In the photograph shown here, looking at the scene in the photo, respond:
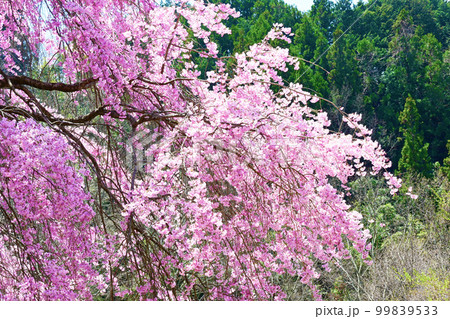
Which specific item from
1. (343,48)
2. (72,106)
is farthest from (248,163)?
(343,48)

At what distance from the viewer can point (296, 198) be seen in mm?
2779

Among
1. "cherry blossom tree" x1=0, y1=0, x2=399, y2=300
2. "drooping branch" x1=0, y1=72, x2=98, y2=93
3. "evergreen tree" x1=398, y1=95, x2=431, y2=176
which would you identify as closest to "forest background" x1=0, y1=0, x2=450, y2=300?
"evergreen tree" x1=398, y1=95, x2=431, y2=176

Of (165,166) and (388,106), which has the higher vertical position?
(388,106)

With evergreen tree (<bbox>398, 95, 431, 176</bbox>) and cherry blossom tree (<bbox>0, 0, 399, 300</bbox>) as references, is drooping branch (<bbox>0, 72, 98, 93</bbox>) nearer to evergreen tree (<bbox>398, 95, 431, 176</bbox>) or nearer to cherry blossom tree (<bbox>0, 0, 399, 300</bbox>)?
cherry blossom tree (<bbox>0, 0, 399, 300</bbox>)

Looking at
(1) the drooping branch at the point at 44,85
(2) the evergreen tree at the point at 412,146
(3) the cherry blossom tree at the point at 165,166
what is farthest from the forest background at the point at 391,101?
(1) the drooping branch at the point at 44,85

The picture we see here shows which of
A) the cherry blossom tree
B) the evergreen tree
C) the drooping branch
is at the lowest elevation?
the cherry blossom tree

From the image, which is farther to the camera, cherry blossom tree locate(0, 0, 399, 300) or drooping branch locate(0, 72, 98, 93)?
drooping branch locate(0, 72, 98, 93)

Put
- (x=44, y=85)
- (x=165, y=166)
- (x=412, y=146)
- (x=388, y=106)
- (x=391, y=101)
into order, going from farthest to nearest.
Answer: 1. (x=391, y=101)
2. (x=388, y=106)
3. (x=412, y=146)
4. (x=44, y=85)
5. (x=165, y=166)

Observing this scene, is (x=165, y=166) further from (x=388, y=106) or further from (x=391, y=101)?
(x=391, y=101)

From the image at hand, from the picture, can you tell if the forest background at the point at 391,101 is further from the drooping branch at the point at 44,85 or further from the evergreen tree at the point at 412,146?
the drooping branch at the point at 44,85

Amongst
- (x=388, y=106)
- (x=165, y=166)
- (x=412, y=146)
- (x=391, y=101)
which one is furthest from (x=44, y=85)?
(x=391, y=101)

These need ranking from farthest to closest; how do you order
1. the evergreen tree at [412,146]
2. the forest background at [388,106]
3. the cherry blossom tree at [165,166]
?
the evergreen tree at [412,146]
the forest background at [388,106]
the cherry blossom tree at [165,166]

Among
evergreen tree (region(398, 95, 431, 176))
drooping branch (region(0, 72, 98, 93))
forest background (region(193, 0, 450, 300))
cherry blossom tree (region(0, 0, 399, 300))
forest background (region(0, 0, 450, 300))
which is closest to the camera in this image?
cherry blossom tree (region(0, 0, 399, 300))

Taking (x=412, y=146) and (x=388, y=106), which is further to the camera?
(x=388, y=106)
